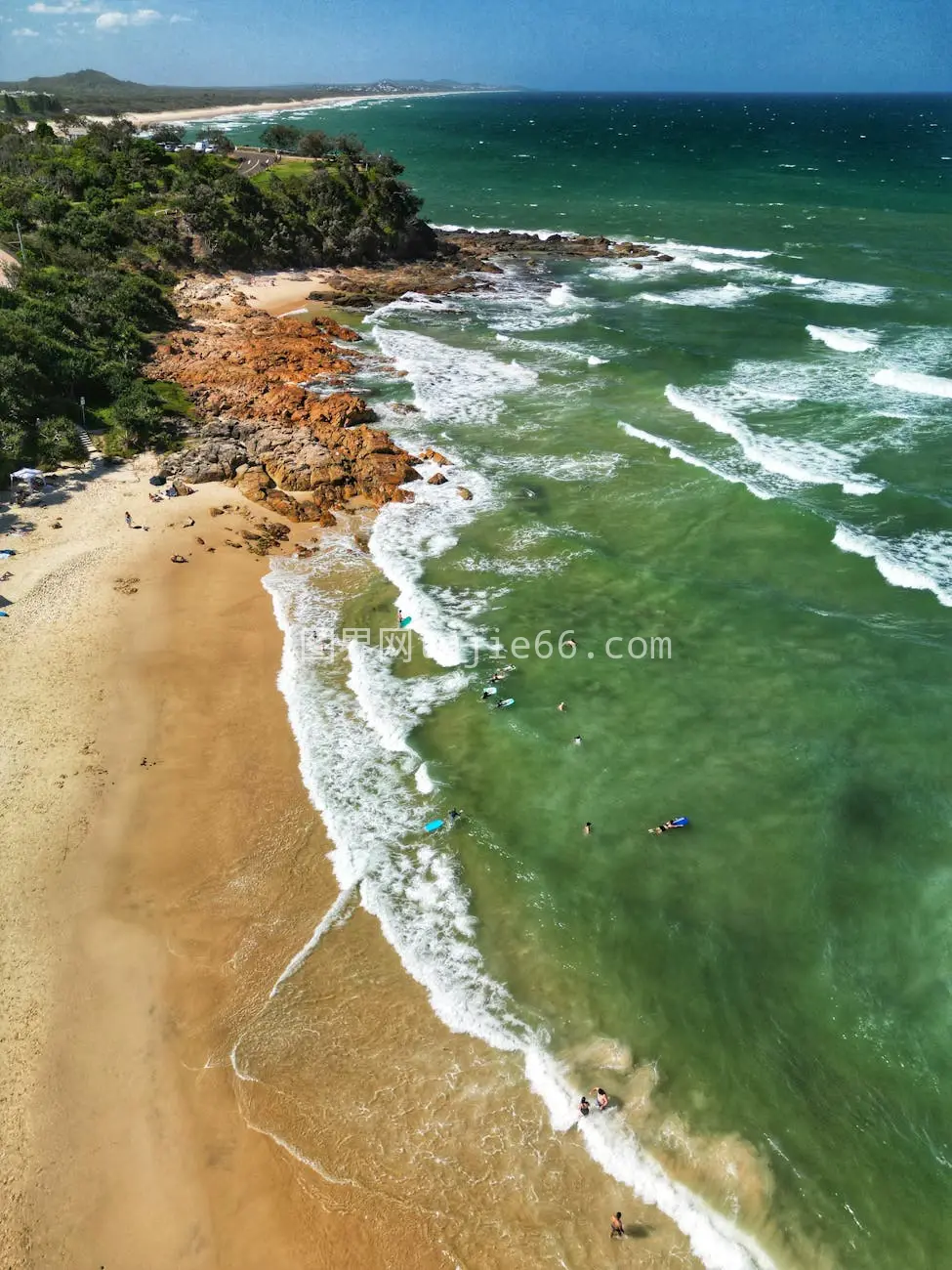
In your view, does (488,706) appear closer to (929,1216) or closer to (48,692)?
(48,692)

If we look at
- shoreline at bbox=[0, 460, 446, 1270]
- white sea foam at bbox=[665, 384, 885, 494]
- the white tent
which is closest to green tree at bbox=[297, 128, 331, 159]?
white sea foam at bbox=[665, 384, 885, 494]

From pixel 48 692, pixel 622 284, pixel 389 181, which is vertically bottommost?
pixel 48 692

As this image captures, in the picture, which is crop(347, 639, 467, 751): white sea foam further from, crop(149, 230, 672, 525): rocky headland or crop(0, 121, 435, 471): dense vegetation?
crop(0, 121, 435, 471): dense vegetation

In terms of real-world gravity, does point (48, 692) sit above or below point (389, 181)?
below

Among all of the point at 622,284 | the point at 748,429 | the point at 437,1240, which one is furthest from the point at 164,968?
the point at 622,284

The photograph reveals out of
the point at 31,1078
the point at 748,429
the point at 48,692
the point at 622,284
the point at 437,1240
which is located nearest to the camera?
the point at 437,1240
